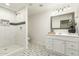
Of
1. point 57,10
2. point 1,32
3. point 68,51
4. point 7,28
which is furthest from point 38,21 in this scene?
point 68,51

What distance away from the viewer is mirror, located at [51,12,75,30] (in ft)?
8.60

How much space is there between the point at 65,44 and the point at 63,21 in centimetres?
114

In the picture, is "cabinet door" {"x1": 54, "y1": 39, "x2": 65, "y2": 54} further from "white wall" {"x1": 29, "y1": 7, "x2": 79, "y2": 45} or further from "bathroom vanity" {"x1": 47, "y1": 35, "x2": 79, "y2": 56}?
"white wall" {"x1": 29, "y1": 7, "x2": 79, "y2": 45}

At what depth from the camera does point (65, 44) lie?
213 centimetres

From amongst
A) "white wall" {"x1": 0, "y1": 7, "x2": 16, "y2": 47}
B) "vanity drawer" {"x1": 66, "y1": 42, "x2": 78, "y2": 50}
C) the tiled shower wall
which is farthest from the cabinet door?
"white wall" {"x1": 0, "y1": 7, "x2": 16, "y2": 47}

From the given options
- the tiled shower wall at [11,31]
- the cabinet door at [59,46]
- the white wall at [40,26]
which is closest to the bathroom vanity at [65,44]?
the cabinet door at [59,46]

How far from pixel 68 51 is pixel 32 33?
8.83ft

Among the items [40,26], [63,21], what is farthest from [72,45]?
[40,26]

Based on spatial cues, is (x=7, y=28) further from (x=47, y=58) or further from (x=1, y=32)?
(x=47, y=58)

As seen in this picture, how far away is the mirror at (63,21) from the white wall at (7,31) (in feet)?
7.26

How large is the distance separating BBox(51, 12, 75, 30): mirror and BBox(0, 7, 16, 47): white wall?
2.21m

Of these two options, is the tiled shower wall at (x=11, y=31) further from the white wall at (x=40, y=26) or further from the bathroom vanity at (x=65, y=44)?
the bathroom vanity at (x=65, y=44)

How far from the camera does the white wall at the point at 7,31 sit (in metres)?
3.28

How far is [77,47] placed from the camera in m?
1.87
